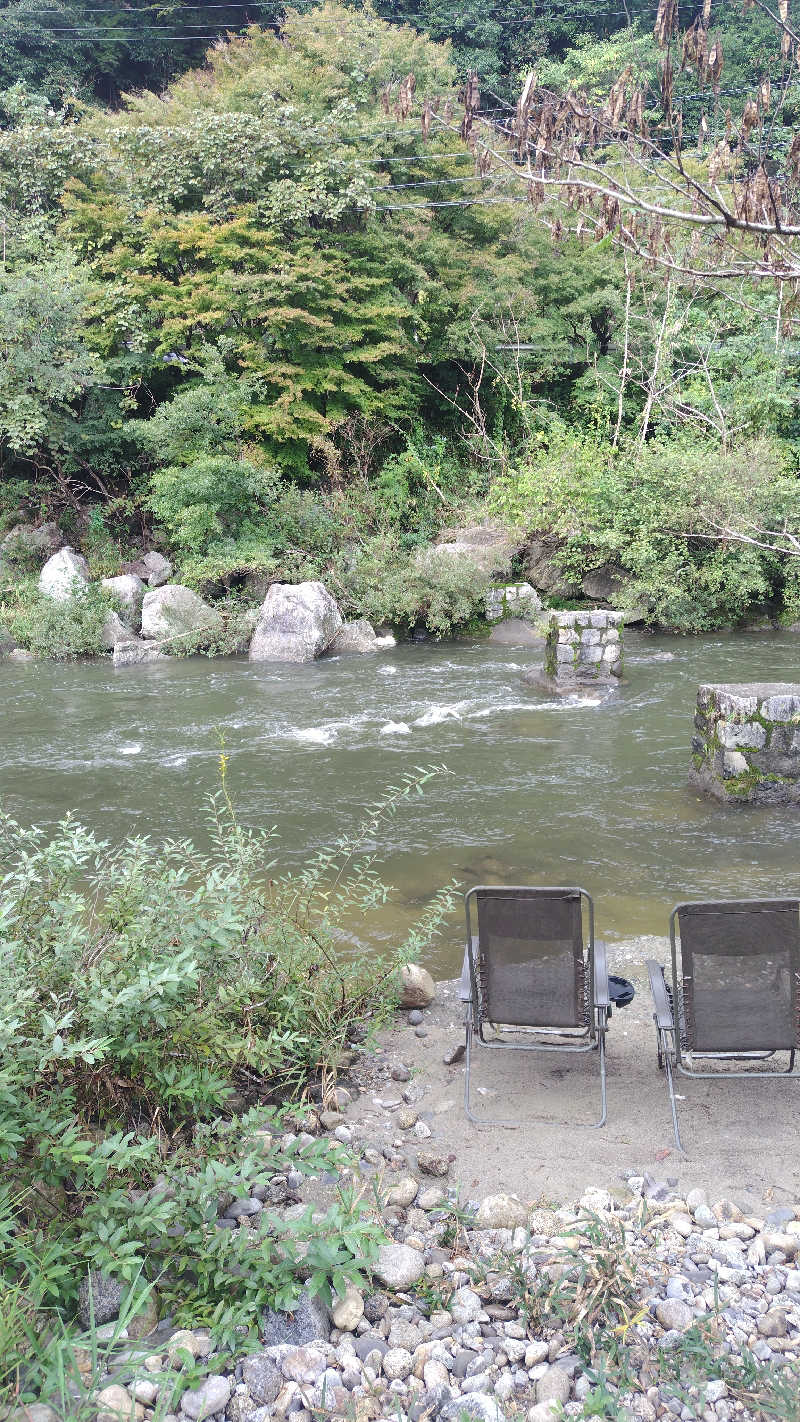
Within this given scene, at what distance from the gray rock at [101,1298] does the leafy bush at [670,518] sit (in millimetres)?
13566

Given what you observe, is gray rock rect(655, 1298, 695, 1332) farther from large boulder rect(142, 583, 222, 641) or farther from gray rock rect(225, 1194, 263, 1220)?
large boulder rect(142, 583, 222, 641)

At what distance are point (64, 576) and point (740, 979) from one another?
15.2 m

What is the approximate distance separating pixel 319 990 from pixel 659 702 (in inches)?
312

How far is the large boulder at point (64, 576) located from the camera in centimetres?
1627

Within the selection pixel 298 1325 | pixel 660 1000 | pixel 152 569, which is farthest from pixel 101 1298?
pixel 152 569

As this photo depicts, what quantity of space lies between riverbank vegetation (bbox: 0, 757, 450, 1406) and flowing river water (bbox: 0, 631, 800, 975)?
6.87 feet

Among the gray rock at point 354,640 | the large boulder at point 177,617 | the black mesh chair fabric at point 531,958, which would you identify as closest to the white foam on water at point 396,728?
the gray rock at point 354,640

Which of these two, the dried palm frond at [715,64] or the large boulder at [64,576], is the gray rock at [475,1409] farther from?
the large boulder at [64,576]

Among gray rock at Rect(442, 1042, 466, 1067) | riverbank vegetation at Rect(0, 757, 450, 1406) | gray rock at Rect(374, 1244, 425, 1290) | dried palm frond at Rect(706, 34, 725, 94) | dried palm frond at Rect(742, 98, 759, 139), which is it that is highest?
dried palm frond at Rect(706, 34, 725, 94)

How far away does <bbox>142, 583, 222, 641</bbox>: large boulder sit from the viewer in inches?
607

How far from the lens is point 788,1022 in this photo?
3566mm

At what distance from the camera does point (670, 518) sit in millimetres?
15109

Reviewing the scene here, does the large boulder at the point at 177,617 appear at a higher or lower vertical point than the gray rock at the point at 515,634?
higher

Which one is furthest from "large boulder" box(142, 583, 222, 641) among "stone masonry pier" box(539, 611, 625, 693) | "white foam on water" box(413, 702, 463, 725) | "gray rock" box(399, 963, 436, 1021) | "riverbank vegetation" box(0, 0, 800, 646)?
"gray rock" box(399, 963, 436, 1021)
